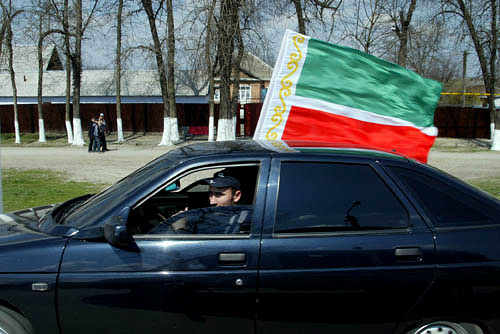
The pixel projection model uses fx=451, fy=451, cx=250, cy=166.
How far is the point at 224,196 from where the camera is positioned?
339cm

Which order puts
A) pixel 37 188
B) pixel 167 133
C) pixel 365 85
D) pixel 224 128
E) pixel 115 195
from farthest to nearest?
1. pixel 167 133
2. pixel 224 128
3. pixel 37 188
4. pixel 365 85
5. pixel 115 195

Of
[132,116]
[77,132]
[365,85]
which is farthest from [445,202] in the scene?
[132,116]

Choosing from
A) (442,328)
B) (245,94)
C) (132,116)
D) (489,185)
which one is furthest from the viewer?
(245,94)

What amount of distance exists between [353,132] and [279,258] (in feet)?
9.73

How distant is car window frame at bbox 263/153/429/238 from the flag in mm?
2282

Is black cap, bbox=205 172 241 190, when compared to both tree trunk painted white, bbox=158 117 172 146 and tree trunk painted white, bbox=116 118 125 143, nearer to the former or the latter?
tree trunk painted white, bbox=158 117 172 146

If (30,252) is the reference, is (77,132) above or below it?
Result: below

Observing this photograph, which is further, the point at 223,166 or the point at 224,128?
the point at 224,128

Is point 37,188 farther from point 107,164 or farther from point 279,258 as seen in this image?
point 279,258

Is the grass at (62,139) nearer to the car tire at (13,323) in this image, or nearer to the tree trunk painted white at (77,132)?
the tree trunk painted white at (77,132)

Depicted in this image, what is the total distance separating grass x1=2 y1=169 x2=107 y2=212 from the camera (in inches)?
355

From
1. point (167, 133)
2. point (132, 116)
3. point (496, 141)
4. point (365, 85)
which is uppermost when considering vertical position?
point (365, 85)

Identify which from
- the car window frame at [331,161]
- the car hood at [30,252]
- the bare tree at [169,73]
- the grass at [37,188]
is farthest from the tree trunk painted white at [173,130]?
the car window frame at [331,161]

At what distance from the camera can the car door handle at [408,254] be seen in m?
2.86
